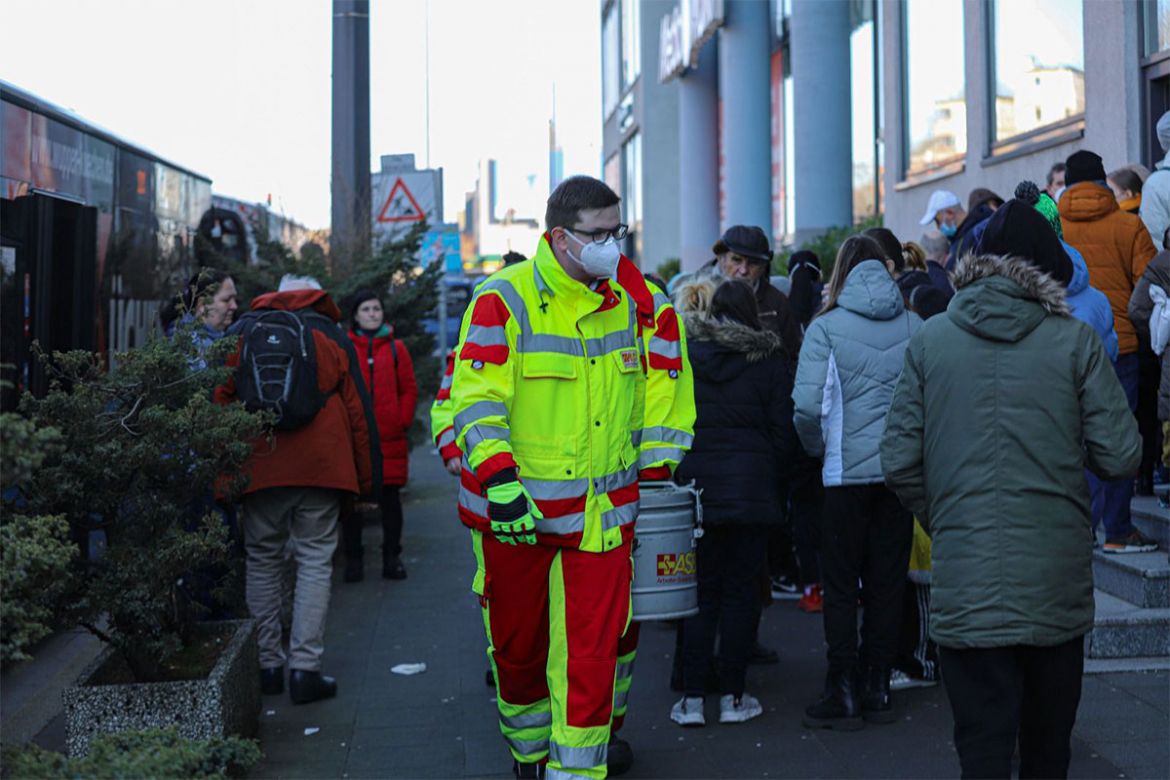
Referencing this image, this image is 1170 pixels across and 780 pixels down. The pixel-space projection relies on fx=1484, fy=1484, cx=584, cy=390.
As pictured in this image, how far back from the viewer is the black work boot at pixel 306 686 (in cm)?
679

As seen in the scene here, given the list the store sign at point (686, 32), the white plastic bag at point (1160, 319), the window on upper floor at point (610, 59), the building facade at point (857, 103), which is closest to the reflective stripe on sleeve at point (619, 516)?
the white plastic bag at point (1160, 319)

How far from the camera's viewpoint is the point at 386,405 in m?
9.91

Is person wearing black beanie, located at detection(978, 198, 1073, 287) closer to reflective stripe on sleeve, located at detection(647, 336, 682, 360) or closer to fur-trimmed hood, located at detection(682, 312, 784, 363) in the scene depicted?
reflective stripe on sleeve, located at detection(647, 336, 682, 360)

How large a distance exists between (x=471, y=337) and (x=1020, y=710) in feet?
6.72

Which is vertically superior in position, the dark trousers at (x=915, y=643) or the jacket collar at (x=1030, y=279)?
the jacket collar at (x=1030, y=279)

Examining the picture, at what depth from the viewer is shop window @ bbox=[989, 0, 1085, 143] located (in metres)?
11.6

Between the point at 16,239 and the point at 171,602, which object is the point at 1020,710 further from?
the point at 16,239

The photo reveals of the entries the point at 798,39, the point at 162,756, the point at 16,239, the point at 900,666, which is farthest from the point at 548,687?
the point at 798,39

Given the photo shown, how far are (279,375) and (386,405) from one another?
3255 millimetres

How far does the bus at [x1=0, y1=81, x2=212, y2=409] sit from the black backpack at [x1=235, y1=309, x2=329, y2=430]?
4.96 feet

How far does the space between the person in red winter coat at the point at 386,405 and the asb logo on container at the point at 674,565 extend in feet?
14.5

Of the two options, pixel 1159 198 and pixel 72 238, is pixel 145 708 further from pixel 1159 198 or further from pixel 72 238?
pixel 1159 198

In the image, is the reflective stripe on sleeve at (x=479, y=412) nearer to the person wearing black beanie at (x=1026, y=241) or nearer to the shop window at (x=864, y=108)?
the person wearing black beanie at (x=1026, y=241)

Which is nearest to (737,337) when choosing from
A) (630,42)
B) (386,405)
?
(386,405)
